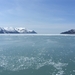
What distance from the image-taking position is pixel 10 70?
19781mm

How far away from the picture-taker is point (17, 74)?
725 inches

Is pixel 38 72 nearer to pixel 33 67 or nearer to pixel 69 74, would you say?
pixel 33 67

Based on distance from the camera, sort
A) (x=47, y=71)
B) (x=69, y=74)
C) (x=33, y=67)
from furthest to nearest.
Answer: (x=33, y=67) → (x=47, y=71) → (x=69, y=74)

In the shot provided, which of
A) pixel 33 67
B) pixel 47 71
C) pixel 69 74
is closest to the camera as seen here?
pixel 69 74

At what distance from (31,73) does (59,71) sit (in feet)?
13.2

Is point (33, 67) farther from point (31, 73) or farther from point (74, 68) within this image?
point (74, 68)

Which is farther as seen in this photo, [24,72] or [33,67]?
[33,67]

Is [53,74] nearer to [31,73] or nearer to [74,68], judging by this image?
[31,73]

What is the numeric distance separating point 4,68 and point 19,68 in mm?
2300

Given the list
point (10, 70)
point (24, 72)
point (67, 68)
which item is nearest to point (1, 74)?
point (10, 70)

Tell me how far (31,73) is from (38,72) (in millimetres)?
1065

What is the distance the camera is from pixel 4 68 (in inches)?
814

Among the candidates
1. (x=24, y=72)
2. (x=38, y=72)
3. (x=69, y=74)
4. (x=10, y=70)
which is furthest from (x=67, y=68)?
(x=10, y=70)

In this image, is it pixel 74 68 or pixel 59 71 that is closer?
pixel 59 71
